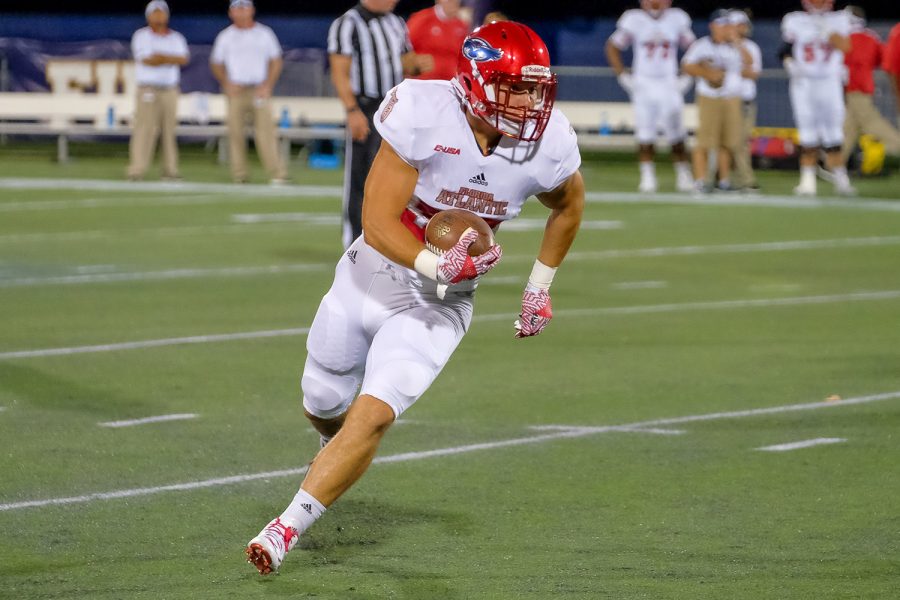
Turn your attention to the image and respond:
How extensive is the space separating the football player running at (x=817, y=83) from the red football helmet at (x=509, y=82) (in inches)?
554

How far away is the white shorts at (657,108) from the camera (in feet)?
63.1

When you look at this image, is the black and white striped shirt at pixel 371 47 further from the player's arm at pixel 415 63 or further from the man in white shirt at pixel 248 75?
the man in white shirt at pixel 248 75

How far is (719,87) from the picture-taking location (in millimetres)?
18875

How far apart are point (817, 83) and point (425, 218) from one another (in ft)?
47.2

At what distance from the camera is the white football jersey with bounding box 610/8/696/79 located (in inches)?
755

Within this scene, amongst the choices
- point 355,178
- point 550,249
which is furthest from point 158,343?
point 550,249

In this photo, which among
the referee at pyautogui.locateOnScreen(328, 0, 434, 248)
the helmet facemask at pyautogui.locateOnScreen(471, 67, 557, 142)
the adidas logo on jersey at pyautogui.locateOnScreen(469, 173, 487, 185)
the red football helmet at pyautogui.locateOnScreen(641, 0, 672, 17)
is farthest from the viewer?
the red football helmet at pyautogui.locateOnScreen(641, 0, 672, 17)

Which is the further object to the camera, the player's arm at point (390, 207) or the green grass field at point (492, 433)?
the green grass field at point (492, 433)

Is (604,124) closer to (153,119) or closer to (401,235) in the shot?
(153,119)

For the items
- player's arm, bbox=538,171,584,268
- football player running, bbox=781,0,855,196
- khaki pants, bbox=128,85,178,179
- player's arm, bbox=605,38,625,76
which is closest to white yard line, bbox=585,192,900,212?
football player running, bbox=781,0,855,196

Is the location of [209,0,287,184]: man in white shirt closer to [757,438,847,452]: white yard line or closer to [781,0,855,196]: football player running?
[781,0,855,196]: football player running

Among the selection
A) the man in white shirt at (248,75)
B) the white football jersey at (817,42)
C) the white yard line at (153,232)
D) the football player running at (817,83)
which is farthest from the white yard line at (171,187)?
the white football jersey at (817,42)

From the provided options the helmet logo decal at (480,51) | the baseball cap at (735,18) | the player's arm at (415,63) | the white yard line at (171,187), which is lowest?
the white yard line at (171,187)

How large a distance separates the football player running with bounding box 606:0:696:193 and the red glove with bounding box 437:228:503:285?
46.9 feet
